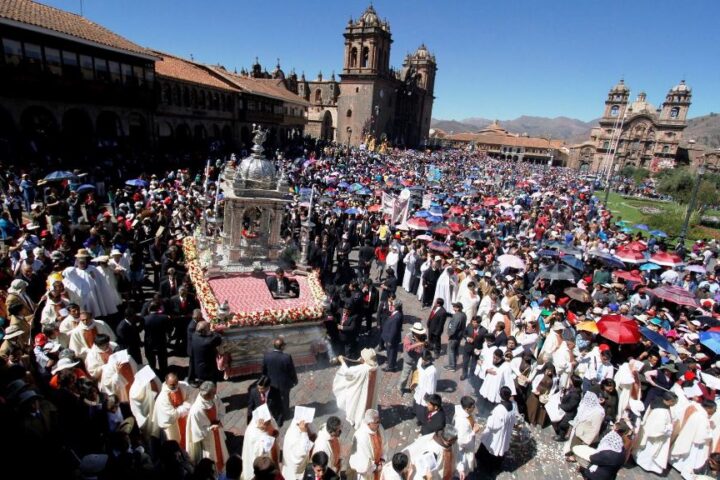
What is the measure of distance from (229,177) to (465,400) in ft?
27.1

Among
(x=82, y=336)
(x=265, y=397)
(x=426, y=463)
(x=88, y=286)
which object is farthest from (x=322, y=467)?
(x=88, y=286)

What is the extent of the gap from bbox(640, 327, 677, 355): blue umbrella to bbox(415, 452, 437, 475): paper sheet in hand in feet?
18.5

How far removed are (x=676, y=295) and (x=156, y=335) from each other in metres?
11.9

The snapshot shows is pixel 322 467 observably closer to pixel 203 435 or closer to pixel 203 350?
pixel 203 435

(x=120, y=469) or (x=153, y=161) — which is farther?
(x=153, y=161)

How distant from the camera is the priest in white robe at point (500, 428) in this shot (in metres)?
5.73

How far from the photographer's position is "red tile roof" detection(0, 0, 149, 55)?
1745cm

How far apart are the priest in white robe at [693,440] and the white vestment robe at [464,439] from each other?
12.0 feet

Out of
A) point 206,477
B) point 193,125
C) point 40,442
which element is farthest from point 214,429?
point 193,125

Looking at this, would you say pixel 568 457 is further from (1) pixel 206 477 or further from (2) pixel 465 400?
(1) pixel 206 477

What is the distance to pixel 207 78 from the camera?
33.8m

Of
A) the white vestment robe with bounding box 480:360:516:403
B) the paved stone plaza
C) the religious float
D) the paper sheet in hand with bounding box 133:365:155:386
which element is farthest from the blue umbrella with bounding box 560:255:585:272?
the paper sheet in hand with bounding box 133:365:155:386

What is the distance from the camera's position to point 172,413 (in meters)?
4.86

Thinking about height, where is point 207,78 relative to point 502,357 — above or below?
above
